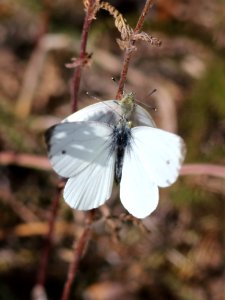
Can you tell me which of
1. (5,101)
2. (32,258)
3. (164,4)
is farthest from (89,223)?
(164,4)

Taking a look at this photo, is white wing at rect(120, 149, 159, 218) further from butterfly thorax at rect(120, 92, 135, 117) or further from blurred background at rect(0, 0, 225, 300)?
blurred background at rect(0, 0, 225, 300)

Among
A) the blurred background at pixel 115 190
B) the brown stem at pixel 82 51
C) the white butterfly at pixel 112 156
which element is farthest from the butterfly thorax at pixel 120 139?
the blurred background at pixel 115 190

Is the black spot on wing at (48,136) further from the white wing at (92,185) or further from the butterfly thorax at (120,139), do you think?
the butterfly thorax at (120,139)

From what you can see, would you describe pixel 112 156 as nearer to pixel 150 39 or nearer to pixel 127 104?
pixel 127 104

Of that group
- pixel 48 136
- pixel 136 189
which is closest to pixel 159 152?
pixel 136 189

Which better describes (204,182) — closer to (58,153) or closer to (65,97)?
(65,97)

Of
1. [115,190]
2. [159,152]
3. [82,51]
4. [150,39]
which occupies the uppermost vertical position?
[150,39]

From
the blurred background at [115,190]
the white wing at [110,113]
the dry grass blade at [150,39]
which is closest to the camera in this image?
the dry grass blade at [150,39]
